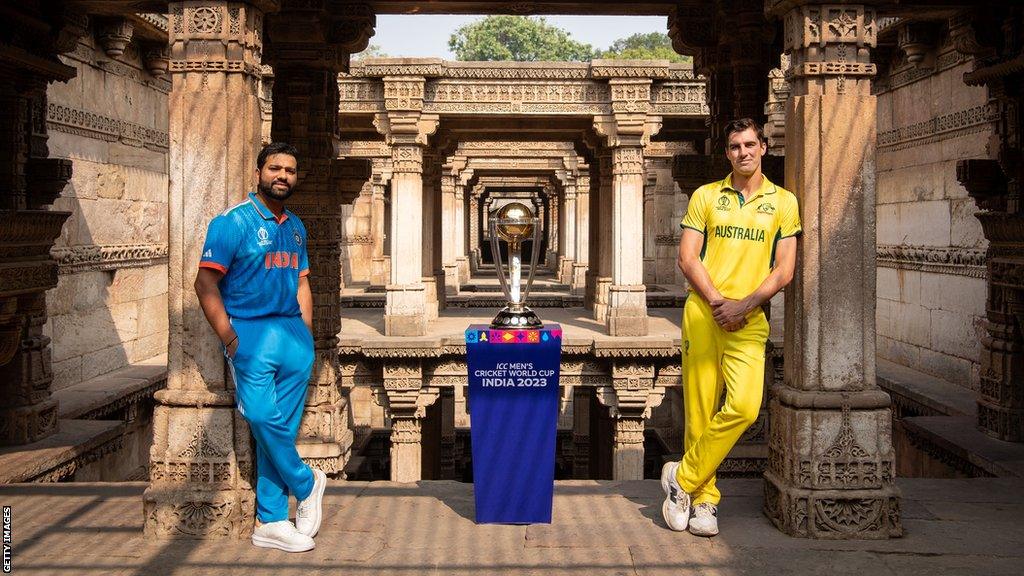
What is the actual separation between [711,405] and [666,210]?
759 inches

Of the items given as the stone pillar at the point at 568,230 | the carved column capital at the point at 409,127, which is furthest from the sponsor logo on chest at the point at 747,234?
the stone pillar at the point at 568,230

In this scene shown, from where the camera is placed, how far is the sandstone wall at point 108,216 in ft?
32.1

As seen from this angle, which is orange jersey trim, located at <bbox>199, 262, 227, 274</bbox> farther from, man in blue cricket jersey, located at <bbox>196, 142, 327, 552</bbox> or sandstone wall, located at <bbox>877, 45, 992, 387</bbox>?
sandstone wall, located at <bbox>877, 45, 992, 387</bbox>

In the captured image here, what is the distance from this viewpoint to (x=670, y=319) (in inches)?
606

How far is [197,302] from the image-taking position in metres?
4.14

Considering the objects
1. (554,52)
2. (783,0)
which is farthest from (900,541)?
(554,52)

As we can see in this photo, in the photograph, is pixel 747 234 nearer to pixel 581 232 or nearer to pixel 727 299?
pixel 727 299

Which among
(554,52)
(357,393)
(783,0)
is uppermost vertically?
(554,52)

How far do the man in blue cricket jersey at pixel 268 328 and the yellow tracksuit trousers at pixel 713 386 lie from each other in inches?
70.3

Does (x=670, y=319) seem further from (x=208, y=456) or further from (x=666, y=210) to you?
(x=208, y=456)

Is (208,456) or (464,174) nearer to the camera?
(208,456)

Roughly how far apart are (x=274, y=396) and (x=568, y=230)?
22044 mm

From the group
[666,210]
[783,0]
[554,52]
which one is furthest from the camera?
[554,52]

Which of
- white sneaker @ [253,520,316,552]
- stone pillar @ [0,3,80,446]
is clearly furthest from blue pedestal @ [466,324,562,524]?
stone pillar @ [0,3,80,446]
